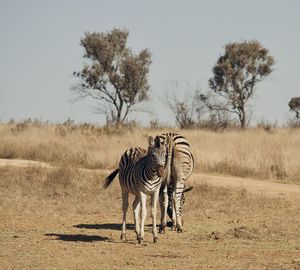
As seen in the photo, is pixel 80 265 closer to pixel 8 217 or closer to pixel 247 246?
pixel 247 246

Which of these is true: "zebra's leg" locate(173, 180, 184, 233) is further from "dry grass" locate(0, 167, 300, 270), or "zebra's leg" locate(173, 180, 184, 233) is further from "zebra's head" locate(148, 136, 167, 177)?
"zebra's head" locate(148, 136, 167, 177)

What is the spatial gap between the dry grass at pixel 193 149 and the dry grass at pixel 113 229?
12.7 feet

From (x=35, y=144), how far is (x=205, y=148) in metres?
6.31

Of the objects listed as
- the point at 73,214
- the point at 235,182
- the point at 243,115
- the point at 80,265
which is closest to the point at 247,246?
the point at 80,265

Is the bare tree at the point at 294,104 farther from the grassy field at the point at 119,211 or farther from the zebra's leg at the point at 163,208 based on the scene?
the zebra's leg at the point at 163,208

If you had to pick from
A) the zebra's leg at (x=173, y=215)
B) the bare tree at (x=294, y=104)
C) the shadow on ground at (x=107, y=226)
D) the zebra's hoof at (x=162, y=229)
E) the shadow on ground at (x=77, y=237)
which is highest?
the bare tree at (x=294, y=104)

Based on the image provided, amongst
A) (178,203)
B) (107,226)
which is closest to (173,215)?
(178,203)

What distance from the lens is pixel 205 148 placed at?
90.6ft

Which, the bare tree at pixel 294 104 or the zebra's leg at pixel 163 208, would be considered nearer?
the zebra's leg at pixel 163 208

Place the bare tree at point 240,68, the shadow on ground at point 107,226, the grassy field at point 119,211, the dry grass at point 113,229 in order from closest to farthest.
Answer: the dry grass at point 113,229
the grassy field at point 119,211
the shadow on ground at point 107,226
the bare tree at point 240,68

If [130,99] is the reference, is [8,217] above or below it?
below

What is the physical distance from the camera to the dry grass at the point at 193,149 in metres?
24.2

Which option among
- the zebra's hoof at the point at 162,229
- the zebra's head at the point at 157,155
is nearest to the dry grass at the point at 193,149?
the zebra's hoof at the point at 162,229

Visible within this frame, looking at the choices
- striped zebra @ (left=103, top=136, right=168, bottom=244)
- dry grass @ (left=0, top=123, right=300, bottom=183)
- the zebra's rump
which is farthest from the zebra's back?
dry grass @ (left=0, top=123, right=300, bottom=183)
